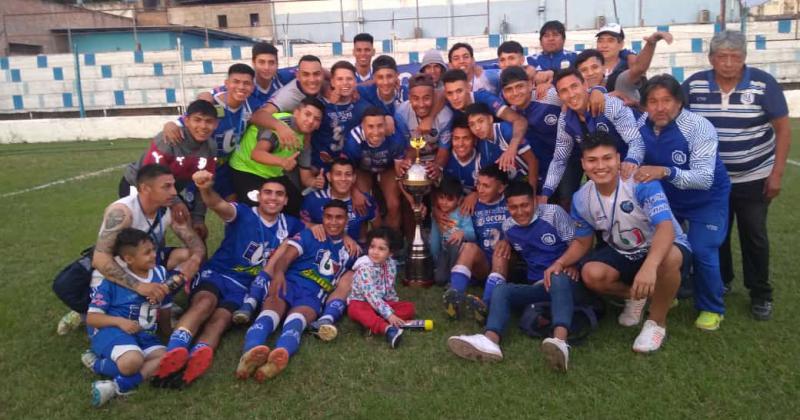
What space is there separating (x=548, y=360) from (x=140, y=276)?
230 centimetres

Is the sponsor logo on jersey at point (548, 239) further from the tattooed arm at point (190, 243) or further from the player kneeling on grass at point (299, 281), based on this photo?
the tattooed arm at point (190, 243)

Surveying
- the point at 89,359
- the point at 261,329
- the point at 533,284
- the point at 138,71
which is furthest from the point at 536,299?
the point at 138,71

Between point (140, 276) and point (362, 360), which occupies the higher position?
point (140, 276)

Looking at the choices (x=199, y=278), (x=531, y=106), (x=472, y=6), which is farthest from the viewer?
(x=472, y=6)

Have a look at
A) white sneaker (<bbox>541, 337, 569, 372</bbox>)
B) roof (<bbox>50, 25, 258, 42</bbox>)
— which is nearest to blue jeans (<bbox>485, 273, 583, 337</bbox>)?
white sneaker (<bbox>541, 337, 569, 372</bbox>)

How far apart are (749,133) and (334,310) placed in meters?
2.88

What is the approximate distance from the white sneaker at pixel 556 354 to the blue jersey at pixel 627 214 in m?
0.84

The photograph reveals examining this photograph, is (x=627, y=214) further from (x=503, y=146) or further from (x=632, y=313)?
(x=503, y=146)

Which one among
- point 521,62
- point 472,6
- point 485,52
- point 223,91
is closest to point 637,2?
point 472,6

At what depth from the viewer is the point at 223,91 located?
490 cm

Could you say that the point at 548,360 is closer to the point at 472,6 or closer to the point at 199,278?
the point at 199,278

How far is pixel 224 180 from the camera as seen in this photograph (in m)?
5.04

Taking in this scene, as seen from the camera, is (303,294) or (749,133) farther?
(303,294)

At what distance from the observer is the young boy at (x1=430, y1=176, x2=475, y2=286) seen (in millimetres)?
4773
